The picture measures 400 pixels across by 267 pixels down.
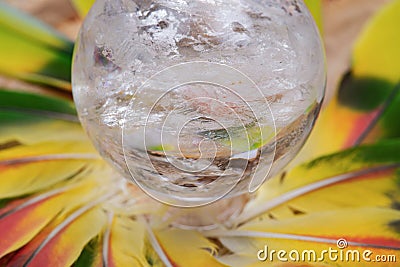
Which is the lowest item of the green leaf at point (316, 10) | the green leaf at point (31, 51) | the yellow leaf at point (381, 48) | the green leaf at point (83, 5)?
the yellow leaf at point (381, 48)

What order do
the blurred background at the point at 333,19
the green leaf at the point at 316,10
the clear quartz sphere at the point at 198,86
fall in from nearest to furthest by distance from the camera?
the clear quartz sphere at the point at 198,86 < the green leaf at the point at 316,10 < the blurred background at the point at 333,19

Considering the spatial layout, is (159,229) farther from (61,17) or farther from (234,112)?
(61,17)

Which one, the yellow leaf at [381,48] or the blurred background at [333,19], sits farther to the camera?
the blurred background at [333,19]

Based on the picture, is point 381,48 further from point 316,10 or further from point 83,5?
point 83,5

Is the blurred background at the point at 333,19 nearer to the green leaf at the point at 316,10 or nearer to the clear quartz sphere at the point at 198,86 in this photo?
the green leaf at the point at 316,10

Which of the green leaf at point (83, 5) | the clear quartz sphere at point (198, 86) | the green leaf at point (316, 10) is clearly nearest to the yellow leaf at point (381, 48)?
the green leaf at point (316, 10)

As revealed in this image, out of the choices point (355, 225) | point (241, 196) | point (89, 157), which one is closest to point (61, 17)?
point (89, 157)

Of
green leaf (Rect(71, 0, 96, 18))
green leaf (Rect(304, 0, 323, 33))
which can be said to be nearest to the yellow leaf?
green leaf (Rect(304, 0, 323, 33))

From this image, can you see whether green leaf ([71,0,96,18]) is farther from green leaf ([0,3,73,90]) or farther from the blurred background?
the blurred background
